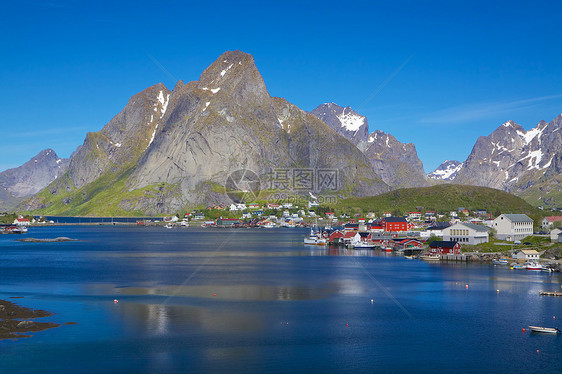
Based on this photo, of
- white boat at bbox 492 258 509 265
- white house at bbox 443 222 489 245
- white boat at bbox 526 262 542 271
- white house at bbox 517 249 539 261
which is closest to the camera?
white boat at bbox 526 262 542 271

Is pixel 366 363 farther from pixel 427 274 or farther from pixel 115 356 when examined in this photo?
pixel 427 274

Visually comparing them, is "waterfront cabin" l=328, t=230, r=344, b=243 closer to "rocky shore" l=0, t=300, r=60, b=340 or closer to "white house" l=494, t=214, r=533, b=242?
"white house" l=494, t=214, r=533, b=242

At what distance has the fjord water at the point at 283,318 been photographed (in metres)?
38.2

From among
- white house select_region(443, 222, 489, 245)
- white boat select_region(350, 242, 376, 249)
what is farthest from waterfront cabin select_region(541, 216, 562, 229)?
white boat select_region(350, 242, 376, 249)

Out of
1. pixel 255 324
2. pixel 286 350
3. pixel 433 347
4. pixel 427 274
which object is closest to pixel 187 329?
pixel 255 324

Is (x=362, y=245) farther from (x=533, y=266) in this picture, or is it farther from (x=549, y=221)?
(x=549, y=221)

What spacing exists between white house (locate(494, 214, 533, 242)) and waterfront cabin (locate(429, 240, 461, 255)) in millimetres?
18128

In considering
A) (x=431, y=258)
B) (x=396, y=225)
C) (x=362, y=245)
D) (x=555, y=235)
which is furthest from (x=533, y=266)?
(x=396, y=225)

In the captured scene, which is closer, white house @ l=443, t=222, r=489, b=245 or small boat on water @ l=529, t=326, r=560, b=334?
small boat on water @ l=529, t=326, r=560, b=334

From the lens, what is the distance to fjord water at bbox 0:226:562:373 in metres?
38.2

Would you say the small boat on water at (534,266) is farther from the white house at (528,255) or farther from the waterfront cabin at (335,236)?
the waterfront cabin at (335,236)

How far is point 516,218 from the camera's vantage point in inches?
4815

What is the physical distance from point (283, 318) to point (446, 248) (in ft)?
216

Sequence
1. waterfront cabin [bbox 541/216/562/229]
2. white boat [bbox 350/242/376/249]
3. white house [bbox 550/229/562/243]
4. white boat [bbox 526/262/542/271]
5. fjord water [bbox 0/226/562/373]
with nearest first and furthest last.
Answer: fjord water [bbox 0/226/562/373] < white boat [bbox 526/262/542/271] < white house [bbox 550/229/562/243] < white boat [bbox 350/242/376/249] < waterfront cabin [bbox 541/216/562/229]
